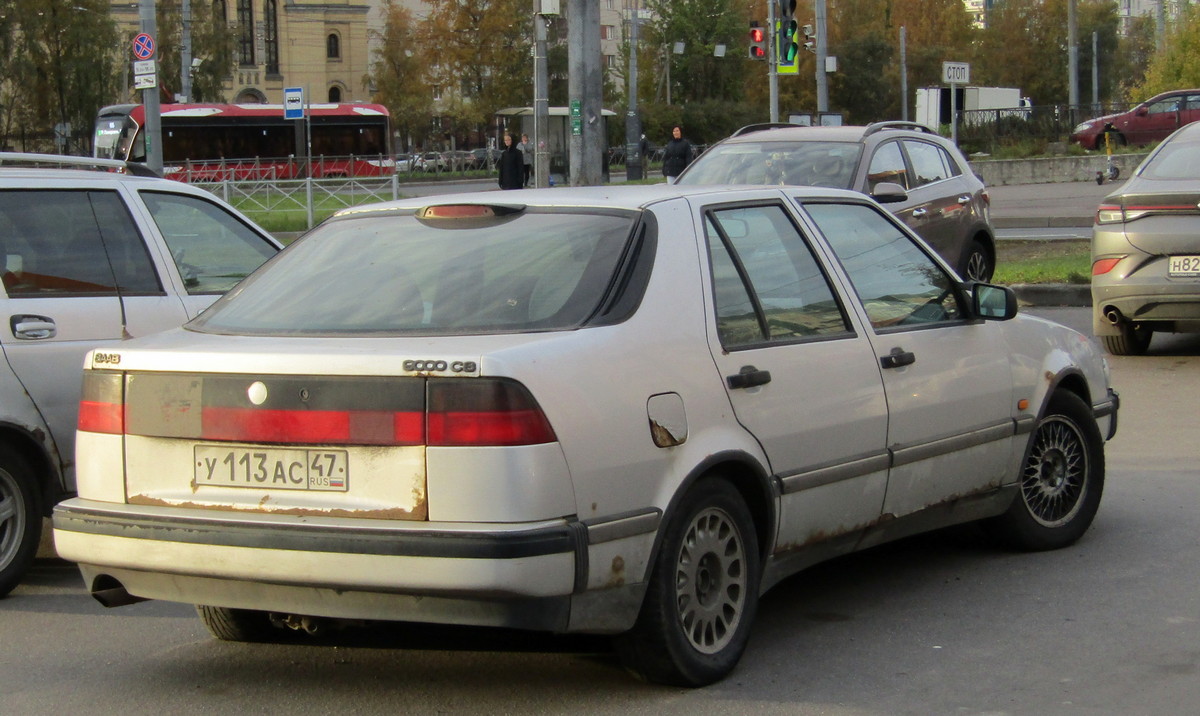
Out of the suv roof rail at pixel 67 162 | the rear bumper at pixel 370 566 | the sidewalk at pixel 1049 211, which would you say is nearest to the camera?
the rear bumper at pixel 370 566

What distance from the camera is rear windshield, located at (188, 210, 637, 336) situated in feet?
15.1

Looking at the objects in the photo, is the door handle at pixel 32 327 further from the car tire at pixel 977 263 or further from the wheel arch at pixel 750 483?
the car tire at pixel 977 263

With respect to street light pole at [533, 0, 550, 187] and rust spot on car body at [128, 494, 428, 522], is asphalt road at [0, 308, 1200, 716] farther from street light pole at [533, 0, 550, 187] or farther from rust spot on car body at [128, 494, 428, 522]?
street light pole at [533, 0, 550, 187]

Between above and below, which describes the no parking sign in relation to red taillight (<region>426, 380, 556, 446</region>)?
above

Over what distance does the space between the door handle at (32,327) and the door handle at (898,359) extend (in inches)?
128

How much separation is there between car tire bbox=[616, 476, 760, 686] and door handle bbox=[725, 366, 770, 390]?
0.30 meters

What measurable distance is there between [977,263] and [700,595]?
1066cm

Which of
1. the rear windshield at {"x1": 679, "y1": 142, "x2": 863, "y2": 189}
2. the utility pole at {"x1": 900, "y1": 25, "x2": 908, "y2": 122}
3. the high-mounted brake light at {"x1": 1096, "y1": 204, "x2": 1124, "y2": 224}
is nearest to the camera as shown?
the high-mounted brake light at {"x1": 1096, "y1": 204, "x2": 1124, "y2": 224}

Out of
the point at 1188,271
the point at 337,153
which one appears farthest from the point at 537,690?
the point at 337,153

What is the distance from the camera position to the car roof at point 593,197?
5.07 m

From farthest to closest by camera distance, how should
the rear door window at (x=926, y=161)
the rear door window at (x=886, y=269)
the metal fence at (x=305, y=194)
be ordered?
the metal fence at (x=305, y=194), the rear door window at (x=926, y=161), the rear door window at (x=886, y=269)

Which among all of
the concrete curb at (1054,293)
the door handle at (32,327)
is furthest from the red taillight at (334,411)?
the concrete curb at (1054,293)

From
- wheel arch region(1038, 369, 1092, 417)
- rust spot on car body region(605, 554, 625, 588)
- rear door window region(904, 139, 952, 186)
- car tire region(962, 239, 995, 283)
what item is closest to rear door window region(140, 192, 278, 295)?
rust spot on car body region(605, 554, 625, 588)

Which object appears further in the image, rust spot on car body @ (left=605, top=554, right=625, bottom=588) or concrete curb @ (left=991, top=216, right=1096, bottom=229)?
concrete curb @ (left=991, top=216, right=1096, bottom=229)
